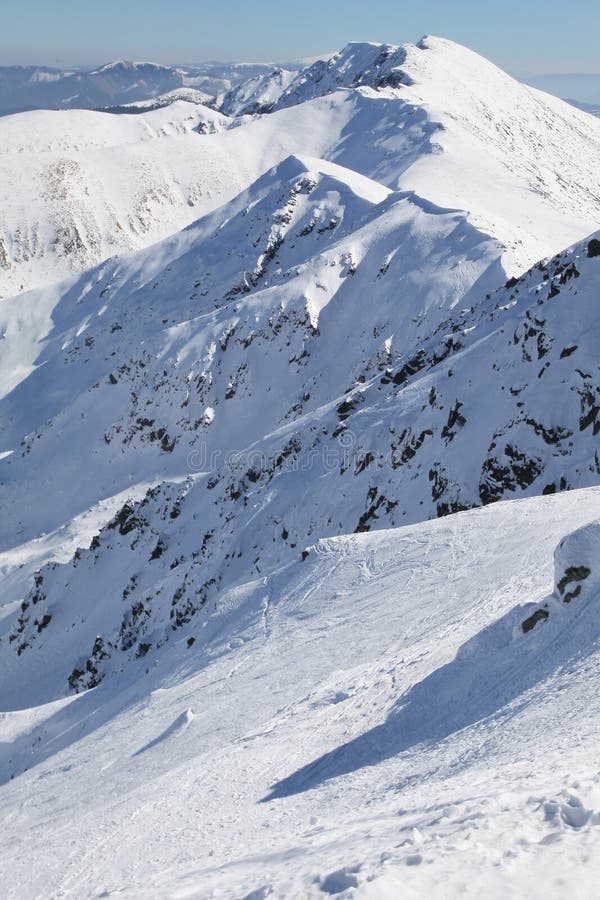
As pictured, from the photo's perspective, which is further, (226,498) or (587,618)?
(226,498)

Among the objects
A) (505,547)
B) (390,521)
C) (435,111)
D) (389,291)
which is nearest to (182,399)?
(389,291)

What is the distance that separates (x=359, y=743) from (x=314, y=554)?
11.3 metres

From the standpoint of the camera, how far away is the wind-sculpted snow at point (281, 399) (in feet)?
83.8

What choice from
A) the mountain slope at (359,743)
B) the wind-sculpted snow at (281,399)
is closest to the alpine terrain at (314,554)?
the mountain slope at (359,743)

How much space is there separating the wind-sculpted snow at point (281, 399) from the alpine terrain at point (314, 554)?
7.2 inches

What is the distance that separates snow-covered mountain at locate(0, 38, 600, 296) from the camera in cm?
8681

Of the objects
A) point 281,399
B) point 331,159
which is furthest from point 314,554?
point 331,159

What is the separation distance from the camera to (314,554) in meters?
22.9

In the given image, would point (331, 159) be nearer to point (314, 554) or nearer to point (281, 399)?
point (281, 399)

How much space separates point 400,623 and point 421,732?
5686 mm

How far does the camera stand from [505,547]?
17.7 m

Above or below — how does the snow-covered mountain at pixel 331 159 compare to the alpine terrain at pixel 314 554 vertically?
above

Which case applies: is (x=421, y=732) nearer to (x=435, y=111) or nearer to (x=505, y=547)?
(x=505, y=547)

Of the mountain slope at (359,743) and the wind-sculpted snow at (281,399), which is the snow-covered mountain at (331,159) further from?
the mountain slope at (359,743)
